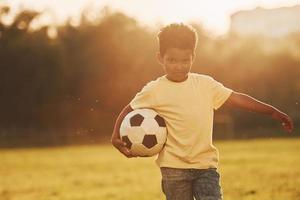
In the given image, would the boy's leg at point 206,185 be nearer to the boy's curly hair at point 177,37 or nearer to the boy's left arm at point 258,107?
the boy's left arm at point 258,107

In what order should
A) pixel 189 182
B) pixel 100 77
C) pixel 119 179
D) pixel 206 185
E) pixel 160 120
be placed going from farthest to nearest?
pixel 100 77 < pixel 119 179 < pixel 160 120 < pixel 189 182 < pixel 206 185

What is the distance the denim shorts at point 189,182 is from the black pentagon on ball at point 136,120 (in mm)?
485

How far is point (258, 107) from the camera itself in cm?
511

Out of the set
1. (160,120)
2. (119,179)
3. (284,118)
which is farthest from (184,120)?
(119,179)

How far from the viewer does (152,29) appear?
42.1m

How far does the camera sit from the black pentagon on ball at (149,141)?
497 cm

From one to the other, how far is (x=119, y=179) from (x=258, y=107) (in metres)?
7.07

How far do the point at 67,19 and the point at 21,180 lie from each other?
3006 centimetres

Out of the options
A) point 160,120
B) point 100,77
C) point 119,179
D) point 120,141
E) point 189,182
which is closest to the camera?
point 189,182

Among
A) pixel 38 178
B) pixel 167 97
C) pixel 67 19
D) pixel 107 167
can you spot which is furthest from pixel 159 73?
pixel 167 97

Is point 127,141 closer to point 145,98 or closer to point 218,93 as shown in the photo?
point 145,98

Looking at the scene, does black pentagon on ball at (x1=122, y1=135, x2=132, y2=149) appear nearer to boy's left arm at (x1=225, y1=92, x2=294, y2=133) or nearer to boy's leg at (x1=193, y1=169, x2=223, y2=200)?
boy's leg at (x1=193, y1=169, x2=223, y2=200)

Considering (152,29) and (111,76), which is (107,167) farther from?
(152,29)

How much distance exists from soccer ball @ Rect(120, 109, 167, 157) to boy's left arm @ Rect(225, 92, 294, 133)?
602mm
